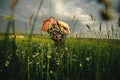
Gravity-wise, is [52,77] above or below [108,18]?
below

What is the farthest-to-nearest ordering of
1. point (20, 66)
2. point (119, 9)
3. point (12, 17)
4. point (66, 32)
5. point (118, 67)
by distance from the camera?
point (66, 32) < point (20, 66) < point (118, 67) < point (119, 9) < point (12, 17)

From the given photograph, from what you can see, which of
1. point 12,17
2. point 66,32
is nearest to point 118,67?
point 12,17

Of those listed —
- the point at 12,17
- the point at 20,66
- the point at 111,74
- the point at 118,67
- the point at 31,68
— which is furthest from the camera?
the point at 31,68

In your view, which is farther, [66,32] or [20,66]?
[66,32]

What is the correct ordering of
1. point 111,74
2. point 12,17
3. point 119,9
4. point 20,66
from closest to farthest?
point 12,17
point 119,9
point 111,74
point 20,66

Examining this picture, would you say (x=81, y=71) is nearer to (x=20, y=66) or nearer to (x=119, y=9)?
(x=20, y=66)

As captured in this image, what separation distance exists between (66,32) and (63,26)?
157 millimetres

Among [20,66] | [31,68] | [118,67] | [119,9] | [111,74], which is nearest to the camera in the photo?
[119,9]

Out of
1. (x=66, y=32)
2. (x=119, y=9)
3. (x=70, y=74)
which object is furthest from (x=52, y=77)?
(x=66, y=32)

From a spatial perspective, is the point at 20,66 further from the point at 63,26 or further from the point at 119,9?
the point at 63,26

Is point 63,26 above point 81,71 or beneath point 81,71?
above

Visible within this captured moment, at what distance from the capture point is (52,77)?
97.6 inches

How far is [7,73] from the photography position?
2754 millimetres

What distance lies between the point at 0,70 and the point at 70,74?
99 centimetres
